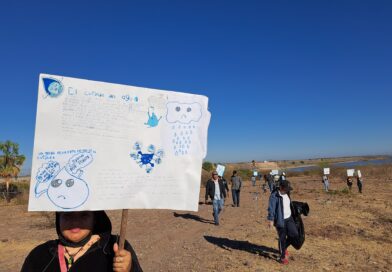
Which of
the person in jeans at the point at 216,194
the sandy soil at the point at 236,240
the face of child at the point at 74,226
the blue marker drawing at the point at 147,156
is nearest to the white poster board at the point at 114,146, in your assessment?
the blue marker drawing at the point at 147,156

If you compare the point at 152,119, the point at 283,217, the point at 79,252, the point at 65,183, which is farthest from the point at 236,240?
the point at 65,183

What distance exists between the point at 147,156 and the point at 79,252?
0.80 metres

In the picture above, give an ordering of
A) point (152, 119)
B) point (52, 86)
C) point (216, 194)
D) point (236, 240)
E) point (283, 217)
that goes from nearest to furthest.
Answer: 1. point (52, 86)
2. point (152, 119)
3. point (283, 217)
4. point (236, 240)
5. point (216, 194)

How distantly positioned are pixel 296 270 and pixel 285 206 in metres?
1.38

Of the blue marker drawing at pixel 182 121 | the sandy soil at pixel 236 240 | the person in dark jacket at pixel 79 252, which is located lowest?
the sandy soil at pixel 236 240

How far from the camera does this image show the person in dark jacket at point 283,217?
7591 millimetres

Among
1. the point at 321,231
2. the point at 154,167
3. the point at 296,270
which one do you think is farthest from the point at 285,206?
the point at 154,167

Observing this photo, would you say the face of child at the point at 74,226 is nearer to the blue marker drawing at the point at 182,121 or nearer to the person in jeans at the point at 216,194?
the blue marker drawing at the point at 182,121

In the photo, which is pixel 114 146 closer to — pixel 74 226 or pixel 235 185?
pixel 74 226

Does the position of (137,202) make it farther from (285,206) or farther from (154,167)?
(285,206)

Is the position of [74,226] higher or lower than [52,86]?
lower

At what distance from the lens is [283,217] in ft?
25.0

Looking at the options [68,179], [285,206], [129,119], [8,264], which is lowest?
[8,264]

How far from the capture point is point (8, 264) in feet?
27.4
